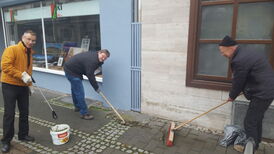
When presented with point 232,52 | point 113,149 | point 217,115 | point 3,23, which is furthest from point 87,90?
point 3,23

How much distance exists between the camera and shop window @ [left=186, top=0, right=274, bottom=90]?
331cm

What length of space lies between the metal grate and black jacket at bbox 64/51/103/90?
771 mm

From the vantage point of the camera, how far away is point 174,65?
4.07 metres

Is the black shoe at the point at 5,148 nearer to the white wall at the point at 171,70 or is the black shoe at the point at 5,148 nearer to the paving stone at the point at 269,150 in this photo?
the white wall at the point at 171,70

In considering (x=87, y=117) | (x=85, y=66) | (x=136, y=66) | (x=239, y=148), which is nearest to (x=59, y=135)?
(x=87, y=117)

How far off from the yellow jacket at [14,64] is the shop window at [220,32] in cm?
289

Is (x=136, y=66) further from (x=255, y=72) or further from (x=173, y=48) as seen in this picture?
(x=255, y=72)

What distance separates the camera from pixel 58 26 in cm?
665

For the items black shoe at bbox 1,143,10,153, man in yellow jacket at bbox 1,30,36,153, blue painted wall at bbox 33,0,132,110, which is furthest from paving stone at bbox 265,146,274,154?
black shoe at bbox 1,143,10,153

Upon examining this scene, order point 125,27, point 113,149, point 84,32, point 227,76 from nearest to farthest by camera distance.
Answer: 1. point 113,149
2. point 227,76
3. point 125,27
4. point 84,32

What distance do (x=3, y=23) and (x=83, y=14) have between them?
447 centimetres

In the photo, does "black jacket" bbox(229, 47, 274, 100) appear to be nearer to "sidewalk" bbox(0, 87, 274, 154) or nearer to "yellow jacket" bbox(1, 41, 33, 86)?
"sidewalk" bbox(0, 87, 274, 154)

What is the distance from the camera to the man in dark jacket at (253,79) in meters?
2.79

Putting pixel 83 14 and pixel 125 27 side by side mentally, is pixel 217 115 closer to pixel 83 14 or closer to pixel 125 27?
pixel 125 27
